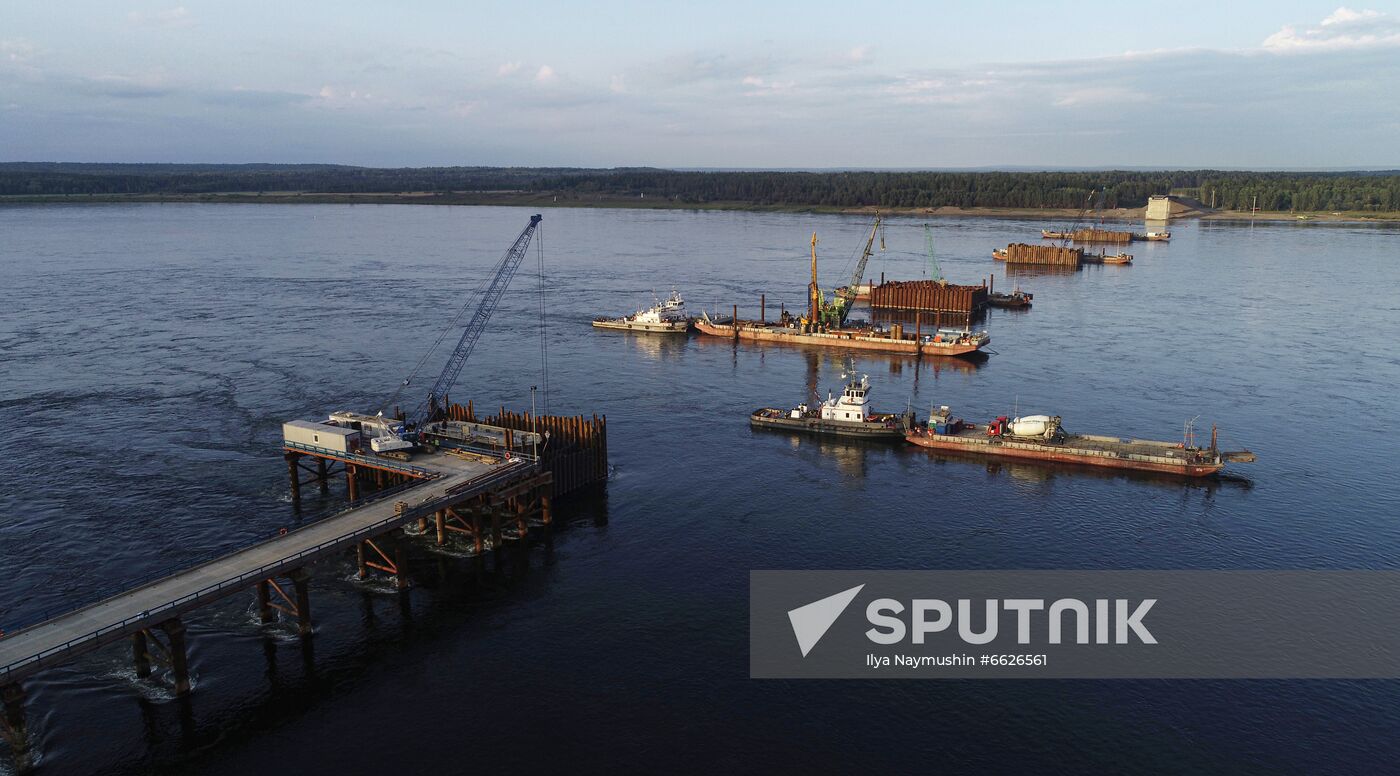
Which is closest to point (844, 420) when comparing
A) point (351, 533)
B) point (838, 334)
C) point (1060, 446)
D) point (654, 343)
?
point (1060, 446)

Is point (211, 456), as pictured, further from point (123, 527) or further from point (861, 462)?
point (861, 462)

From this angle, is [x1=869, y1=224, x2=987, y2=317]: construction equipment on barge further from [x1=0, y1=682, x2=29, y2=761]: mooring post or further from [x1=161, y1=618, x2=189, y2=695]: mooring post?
[x1=0, y1=682, x2=29, y2=761]: mooring post

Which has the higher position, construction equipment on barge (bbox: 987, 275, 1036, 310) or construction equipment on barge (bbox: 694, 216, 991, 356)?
construction equipment on barge (bbox: 987, 275, 1036, 310)

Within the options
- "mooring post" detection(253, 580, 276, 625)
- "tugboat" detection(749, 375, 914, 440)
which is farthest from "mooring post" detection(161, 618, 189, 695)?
"tugboat" detection(749, 375, 914, 440)

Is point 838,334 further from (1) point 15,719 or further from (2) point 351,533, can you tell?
(1) point 15,719

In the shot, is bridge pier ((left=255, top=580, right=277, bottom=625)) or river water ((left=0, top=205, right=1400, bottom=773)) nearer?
river water ((left=0, top=205, right=1400, bottom=773))

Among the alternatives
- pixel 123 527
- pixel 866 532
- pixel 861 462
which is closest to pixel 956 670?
pixel 866 532

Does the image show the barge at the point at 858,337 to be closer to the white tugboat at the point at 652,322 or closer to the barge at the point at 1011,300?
the white tugboat at the point at 652,322
